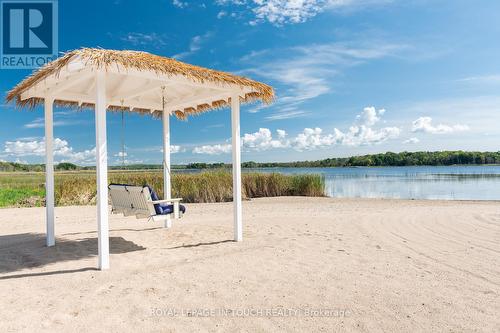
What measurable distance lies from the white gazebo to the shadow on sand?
1.00 feet

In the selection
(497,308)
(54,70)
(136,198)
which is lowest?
(497,308)

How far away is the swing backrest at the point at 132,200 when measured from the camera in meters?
4.85

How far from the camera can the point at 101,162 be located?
401cm

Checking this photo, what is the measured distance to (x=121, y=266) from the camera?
13.6 ft

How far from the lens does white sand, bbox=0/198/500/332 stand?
2.72 metres

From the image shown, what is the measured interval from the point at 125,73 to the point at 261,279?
2.63 metres

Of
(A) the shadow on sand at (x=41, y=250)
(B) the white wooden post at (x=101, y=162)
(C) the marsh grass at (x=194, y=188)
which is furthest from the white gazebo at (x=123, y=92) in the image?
(C) the marsh grass at (x=194, y=188)

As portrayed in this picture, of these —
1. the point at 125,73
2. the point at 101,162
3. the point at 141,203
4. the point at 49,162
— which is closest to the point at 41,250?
the point at 49,162

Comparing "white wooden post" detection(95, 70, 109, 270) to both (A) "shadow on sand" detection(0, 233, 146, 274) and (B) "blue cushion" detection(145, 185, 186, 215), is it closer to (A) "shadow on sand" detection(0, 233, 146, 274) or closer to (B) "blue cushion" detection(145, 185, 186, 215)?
(A) "shadow on sand" detection(0, 233, 146, 274)

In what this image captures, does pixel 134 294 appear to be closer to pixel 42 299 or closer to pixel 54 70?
pixel 42 299

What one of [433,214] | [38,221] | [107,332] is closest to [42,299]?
[107,332]

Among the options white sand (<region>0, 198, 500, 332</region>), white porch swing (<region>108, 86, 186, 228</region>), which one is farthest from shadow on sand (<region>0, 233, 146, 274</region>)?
white porch swing (<region>108, 86, 186, 228</region>)

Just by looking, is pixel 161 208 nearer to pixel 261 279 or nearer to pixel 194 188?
pixel 261 279

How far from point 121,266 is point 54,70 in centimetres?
226
